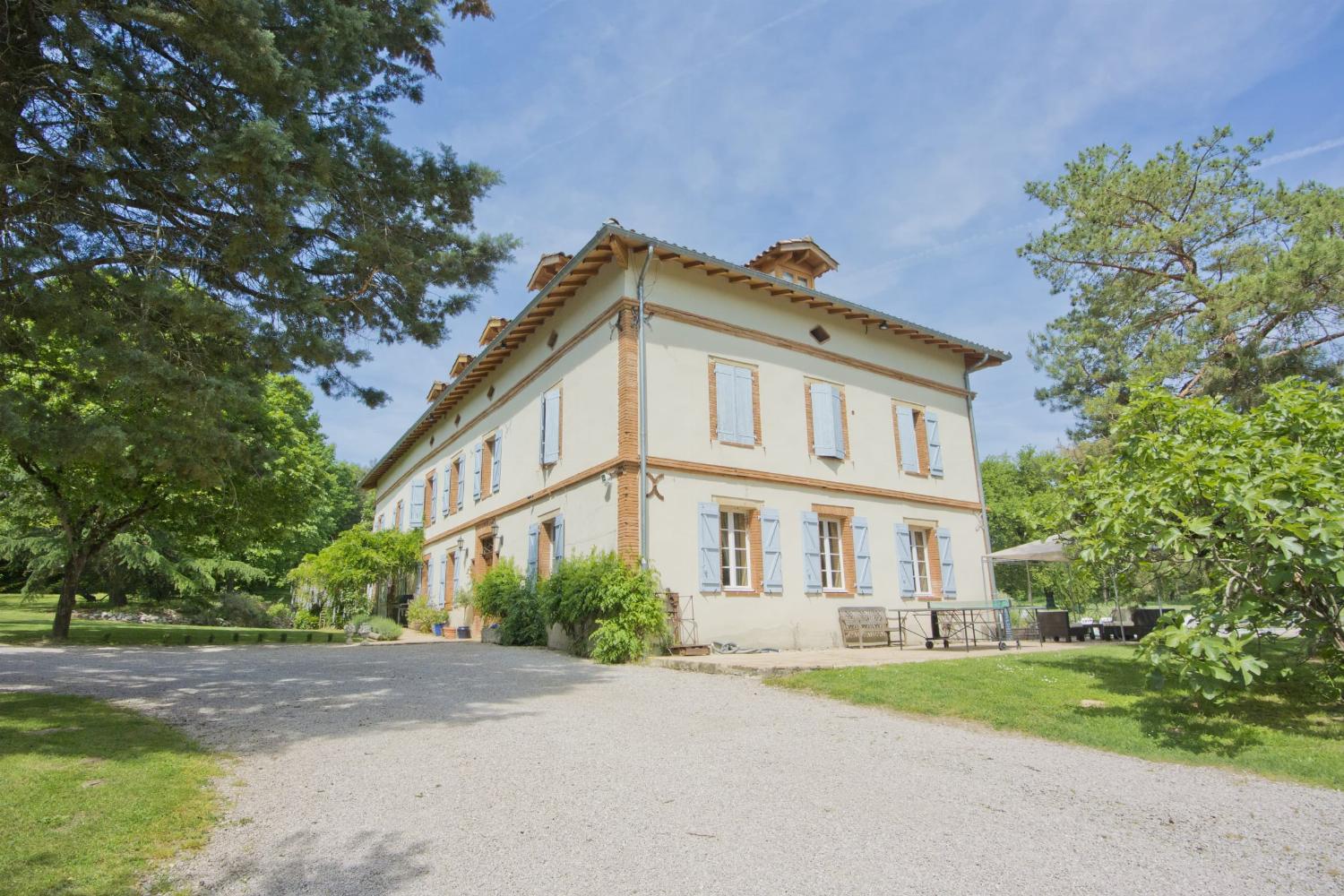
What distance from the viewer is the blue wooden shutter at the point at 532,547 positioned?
1405cm

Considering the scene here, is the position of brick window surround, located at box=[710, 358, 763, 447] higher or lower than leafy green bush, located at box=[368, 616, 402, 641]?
higher

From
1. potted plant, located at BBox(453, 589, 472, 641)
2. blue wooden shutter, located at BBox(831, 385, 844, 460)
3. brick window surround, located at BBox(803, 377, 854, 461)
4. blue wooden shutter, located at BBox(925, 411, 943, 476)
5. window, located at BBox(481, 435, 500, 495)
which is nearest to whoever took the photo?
brick window surround, located at BBox(803, 377, 854, 461)

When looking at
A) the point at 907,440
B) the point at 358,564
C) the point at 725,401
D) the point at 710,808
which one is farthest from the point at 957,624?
the point at 358,564

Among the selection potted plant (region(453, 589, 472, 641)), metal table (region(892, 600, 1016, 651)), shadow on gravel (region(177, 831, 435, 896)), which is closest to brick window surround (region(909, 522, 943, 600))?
metal table (region(892, 600, 1016, 651))

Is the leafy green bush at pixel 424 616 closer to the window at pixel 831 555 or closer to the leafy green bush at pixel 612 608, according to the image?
the leafy green bush at pixel 612 608

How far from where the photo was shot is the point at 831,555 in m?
13.9

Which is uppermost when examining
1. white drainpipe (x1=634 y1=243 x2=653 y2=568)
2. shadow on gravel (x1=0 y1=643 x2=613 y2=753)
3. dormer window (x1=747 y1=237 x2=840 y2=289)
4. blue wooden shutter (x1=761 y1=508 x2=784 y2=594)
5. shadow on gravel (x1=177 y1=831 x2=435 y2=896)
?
dormer window (x1=747 y1=237 x2=840 y2=289)

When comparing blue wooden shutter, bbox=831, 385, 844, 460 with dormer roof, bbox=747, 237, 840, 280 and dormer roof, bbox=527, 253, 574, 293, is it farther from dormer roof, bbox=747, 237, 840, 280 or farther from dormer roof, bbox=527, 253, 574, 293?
dormer roof, bbox=527, 253, 574, 293

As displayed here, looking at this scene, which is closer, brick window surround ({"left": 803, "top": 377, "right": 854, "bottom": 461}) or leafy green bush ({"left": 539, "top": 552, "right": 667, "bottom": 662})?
leafy green bush ({"left": 539, "top": 552, "right": 667, "bottom": 662})

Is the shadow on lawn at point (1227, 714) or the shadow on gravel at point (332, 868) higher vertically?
the shadow on lawn at point (1227, 714)

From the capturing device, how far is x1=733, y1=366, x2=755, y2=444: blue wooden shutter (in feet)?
A: 42.7

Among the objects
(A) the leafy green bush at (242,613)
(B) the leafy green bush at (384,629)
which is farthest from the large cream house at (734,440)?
(A) the leafy green bush at (242,613)

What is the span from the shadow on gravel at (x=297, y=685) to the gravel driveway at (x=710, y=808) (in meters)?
0.06

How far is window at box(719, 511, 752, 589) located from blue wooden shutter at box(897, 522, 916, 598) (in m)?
3.71
